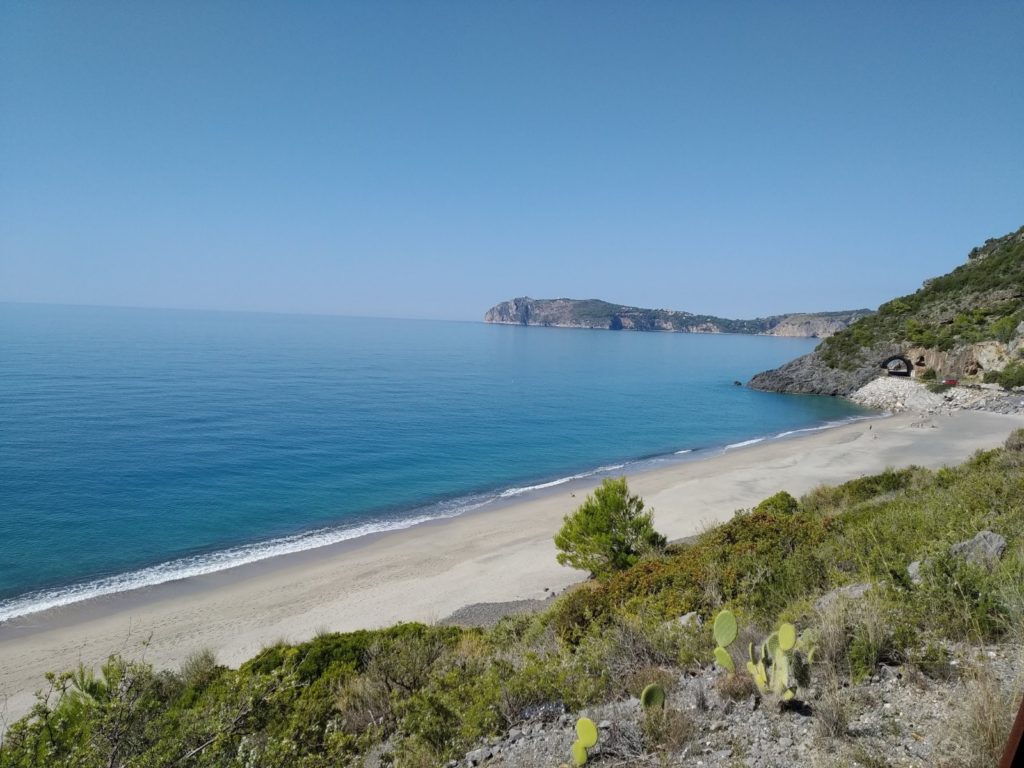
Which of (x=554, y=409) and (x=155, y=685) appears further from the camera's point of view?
(x=554, y=409)

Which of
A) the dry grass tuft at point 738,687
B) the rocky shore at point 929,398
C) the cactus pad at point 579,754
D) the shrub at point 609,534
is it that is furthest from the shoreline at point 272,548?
the rocky shore at point 929,398

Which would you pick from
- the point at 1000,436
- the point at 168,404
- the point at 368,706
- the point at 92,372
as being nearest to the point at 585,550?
the point at 368,706

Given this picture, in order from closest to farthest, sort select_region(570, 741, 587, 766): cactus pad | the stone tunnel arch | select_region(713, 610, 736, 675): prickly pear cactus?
select_region(570, 741, 587, 766): cactus pad
select_region(713, 610, 736, 675): prickly pear cactus
the stone tunnel arch

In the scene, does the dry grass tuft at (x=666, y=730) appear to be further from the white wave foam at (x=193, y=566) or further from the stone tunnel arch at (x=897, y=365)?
the stone tunnel arch at (x=897, y=365)

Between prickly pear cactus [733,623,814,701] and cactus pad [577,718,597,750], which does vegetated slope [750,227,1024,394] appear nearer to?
prickly pear cactus [733,623,814,701]

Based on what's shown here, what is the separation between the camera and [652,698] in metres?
4.74

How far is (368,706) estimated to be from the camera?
270 inches

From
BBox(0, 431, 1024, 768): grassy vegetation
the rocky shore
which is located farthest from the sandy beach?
the rocky shore

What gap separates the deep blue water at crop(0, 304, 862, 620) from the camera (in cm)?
2034

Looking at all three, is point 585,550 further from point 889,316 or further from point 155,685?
point 889,316

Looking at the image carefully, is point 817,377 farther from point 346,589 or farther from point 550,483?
point 346,589

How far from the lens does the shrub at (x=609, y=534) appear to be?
1410cm

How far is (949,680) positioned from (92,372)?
7053 cm

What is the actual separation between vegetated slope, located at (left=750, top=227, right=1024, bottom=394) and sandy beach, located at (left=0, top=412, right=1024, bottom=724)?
36942mm
